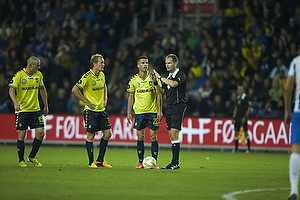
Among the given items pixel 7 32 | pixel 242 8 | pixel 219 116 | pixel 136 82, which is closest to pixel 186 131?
pixel 219 116

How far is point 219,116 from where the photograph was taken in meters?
19.2

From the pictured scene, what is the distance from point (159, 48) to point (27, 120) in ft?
35.5

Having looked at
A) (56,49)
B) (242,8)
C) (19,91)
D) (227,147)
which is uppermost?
(242,8)

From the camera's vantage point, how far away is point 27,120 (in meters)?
11.3

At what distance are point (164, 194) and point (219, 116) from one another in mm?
12350

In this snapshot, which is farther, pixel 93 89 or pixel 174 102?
pixel 93 89

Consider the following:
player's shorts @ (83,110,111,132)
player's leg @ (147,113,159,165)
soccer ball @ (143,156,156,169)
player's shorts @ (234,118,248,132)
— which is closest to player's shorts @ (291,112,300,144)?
soccer ball @ (143,156,156,169)

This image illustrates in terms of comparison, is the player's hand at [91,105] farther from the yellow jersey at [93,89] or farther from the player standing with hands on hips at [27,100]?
the player standing with hands on hips at [27,100]

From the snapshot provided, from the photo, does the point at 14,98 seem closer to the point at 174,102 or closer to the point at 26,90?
the point at 26,90

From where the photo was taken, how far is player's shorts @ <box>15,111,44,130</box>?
36.9 feet

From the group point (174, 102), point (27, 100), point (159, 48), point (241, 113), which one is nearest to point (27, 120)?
point (27, 100)

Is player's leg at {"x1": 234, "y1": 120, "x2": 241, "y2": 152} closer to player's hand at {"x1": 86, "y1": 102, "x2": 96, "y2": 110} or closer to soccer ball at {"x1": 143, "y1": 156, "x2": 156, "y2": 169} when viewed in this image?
soccer ball at {"x1": 143, "y1": 156, "x2": 156, "y2": 169}

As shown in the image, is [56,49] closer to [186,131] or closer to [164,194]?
[186,131]

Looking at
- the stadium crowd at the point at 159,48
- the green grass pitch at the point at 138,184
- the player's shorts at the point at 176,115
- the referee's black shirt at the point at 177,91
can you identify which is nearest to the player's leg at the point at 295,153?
the green grass pitch at the point at 138,184
